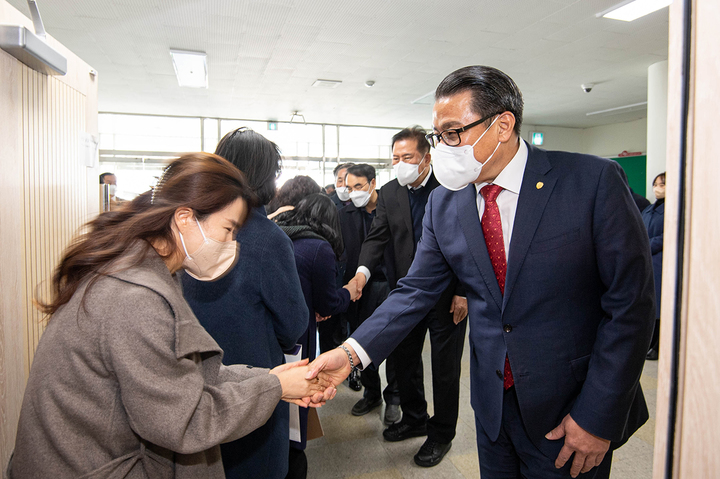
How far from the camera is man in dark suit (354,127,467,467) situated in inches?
92.7

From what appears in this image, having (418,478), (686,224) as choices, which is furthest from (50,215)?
(418,478)

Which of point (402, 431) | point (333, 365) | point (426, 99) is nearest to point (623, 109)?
point (426, 99)

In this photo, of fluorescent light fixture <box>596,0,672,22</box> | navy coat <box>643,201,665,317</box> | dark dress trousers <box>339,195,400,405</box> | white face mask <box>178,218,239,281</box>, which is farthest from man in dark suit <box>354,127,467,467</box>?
fluorescent light fixture <box>596,0,672,22</box>

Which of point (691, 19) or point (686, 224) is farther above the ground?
point (691, 19)

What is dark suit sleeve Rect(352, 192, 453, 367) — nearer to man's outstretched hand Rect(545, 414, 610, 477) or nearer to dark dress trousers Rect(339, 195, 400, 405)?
man's outstretched hand Rect(545, 414, 610, 477)

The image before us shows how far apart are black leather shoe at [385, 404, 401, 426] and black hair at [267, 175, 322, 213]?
1553mm

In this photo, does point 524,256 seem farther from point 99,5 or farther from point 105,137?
point 105,137

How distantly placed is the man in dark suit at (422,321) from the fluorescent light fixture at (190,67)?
13.4ft

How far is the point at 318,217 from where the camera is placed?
2150mm

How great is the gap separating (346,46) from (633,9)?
3.18m

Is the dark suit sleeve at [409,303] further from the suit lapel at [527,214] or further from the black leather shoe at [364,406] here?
the black leather shoe at [364,406]

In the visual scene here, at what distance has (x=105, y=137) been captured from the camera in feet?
29.2

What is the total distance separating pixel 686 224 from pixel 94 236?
1.10 m

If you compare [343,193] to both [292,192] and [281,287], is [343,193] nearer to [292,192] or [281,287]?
[292,192]
